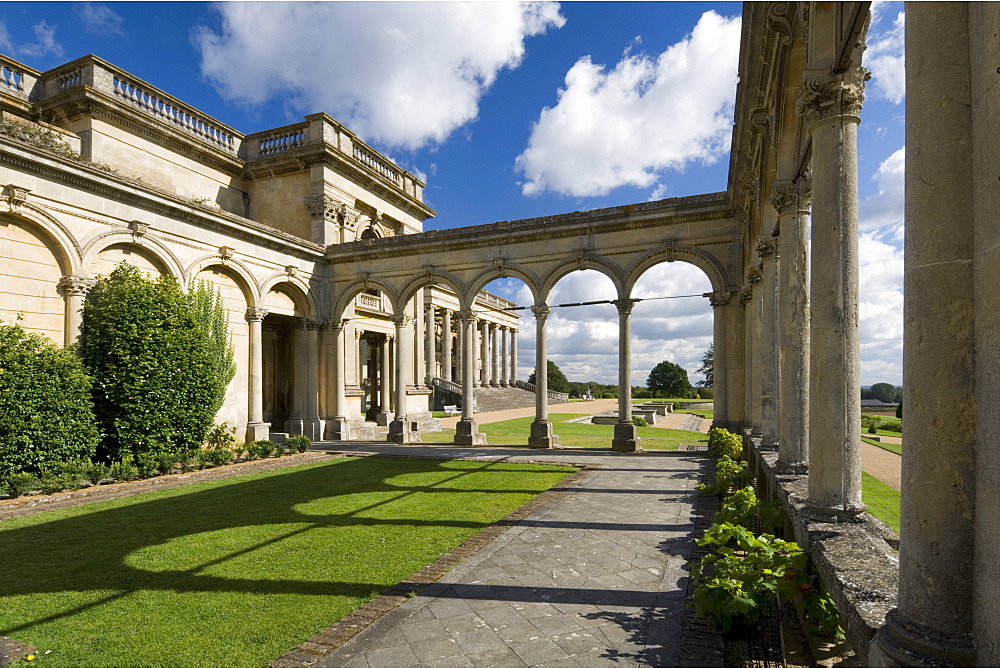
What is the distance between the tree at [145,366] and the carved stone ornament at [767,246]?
13742 mm

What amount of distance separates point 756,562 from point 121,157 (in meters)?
21.8

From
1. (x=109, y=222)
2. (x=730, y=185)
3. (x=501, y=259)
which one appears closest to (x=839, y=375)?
(x=730, y=185)

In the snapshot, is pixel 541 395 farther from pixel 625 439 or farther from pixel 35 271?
pixel 35 271

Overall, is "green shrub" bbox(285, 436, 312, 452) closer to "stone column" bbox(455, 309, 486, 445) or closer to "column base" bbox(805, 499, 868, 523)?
"stone column" bbox(455, 309, 486, 445)

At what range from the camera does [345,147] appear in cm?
2239

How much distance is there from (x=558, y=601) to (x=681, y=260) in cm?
1288

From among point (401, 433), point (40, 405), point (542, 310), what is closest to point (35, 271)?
point (40, 405)

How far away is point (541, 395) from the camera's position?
1689 centimetres

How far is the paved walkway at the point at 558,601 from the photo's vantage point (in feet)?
13.1

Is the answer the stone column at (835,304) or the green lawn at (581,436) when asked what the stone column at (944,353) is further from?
the green lawn at (581,436)

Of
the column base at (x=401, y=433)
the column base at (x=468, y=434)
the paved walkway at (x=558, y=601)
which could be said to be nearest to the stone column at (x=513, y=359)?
the column base at (x=401, y=433)

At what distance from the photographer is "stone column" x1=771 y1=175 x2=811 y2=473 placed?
603 centimetres

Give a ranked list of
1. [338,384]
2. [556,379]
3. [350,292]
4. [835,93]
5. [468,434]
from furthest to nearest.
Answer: [556,379] → [338,384] → [350,292] → [468,434] → [835,93]

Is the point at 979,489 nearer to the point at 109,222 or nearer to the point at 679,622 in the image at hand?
the point at 679,622
